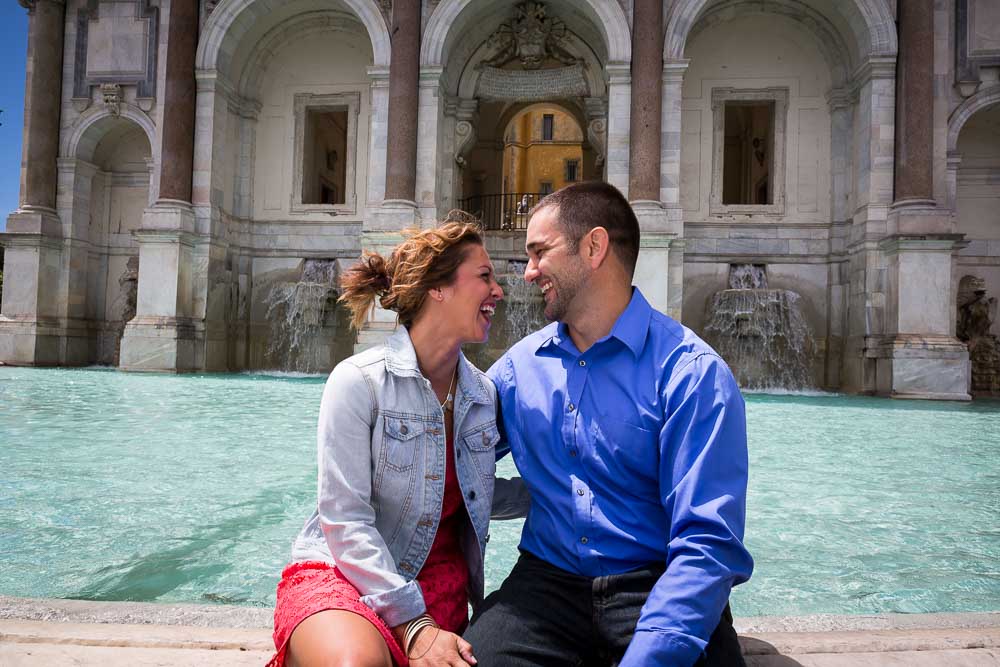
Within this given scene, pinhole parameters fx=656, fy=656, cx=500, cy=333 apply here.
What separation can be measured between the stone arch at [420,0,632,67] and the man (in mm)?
12683

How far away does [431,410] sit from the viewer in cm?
184

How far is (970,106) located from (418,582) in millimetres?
16101

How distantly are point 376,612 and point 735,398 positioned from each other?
3.36 ft

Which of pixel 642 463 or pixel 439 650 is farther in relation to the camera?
pixel 642 463

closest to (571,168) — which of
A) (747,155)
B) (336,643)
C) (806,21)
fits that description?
(747,155)

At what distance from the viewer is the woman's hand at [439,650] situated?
1516 mm

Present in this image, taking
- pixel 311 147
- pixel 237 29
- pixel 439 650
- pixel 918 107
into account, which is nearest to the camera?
pixel 439 650

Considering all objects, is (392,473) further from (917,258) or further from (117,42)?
(117,42)

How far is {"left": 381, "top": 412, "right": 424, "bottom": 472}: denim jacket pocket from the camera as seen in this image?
1.76 metres

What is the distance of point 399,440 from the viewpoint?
1.77m

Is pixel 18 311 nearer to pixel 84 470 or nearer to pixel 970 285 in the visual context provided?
pixel 84 470

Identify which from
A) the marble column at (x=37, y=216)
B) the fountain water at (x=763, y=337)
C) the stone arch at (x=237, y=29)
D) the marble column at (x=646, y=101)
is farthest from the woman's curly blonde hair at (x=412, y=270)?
the marble column at (x=37, y=216)

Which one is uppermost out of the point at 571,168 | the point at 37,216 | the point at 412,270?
the point at 571,168

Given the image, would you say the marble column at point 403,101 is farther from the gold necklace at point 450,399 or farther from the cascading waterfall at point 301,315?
the gold necklace at point 450,399
